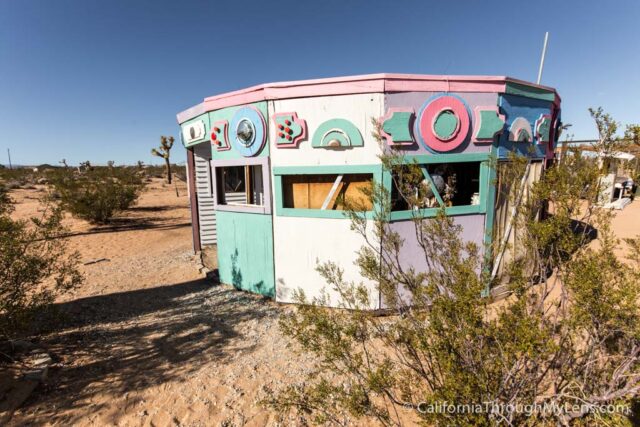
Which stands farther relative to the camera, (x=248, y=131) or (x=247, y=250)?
(x=247, y=250)

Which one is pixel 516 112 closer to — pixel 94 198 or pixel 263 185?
pixel 263 185

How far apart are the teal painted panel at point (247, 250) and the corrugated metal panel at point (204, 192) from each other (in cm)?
173

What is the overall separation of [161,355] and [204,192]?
5.23 meters

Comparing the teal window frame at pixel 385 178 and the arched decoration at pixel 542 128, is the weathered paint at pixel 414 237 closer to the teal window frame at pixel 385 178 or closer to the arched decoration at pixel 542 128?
the teal window frame at pixel 385 178

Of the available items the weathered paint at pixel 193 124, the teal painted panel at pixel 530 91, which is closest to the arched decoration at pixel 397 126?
the teal painted panel at pixel 530 91

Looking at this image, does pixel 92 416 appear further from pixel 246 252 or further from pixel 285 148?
pixel 285 148

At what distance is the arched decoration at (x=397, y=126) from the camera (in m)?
4.41

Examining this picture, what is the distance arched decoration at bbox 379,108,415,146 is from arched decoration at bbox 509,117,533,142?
1.91m

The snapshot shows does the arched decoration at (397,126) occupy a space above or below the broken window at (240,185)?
above

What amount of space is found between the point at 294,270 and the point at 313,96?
2.92 metres

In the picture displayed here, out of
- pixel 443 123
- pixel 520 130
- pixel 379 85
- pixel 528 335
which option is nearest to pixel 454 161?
pixel 443 123

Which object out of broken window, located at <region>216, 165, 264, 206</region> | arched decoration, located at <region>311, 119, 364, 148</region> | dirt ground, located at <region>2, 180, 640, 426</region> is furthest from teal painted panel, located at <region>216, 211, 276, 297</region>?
arched decoration, located at <region>311, 119, 364, 148</region>

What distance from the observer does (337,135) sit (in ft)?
15.1

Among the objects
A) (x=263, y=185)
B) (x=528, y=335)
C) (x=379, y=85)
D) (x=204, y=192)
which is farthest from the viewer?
(x=204, y=192)
